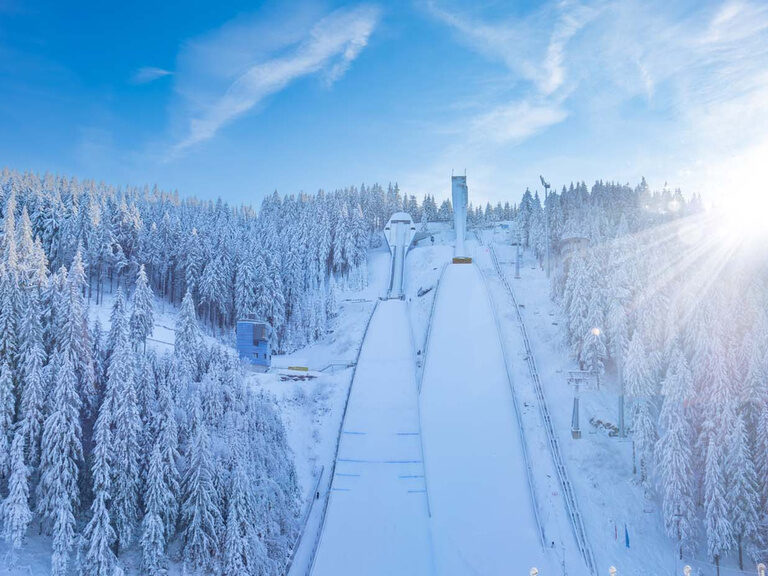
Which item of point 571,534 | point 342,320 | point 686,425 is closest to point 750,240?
point 686,425

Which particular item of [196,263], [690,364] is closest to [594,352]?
[690,364]

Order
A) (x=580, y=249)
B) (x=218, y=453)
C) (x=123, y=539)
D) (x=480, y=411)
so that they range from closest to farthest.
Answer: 1. (x=123, y=539)
2. (x=218, y=453)
3. (x=480, y=411)
4. (x=580, y=249)

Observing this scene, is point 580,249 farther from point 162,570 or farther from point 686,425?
point 162,570

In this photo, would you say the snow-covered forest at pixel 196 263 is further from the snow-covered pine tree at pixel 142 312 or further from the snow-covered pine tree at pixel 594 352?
the snow-covered pine tree at pixel 594 352

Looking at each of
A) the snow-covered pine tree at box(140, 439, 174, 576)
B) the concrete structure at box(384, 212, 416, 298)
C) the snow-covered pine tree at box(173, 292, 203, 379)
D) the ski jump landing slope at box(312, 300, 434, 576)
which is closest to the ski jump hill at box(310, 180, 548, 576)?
the ski jump landing slope at box(312, 300, 434, 576)

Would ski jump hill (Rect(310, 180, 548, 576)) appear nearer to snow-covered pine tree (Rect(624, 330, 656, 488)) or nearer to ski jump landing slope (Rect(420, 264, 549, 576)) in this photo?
ski jump landing slope (Rect(420, 264, 549, 576))

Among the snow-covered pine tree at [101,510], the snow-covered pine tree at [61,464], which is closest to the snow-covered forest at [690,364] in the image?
the snow-covered pine tree at [101,510]

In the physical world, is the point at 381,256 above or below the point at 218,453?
above
